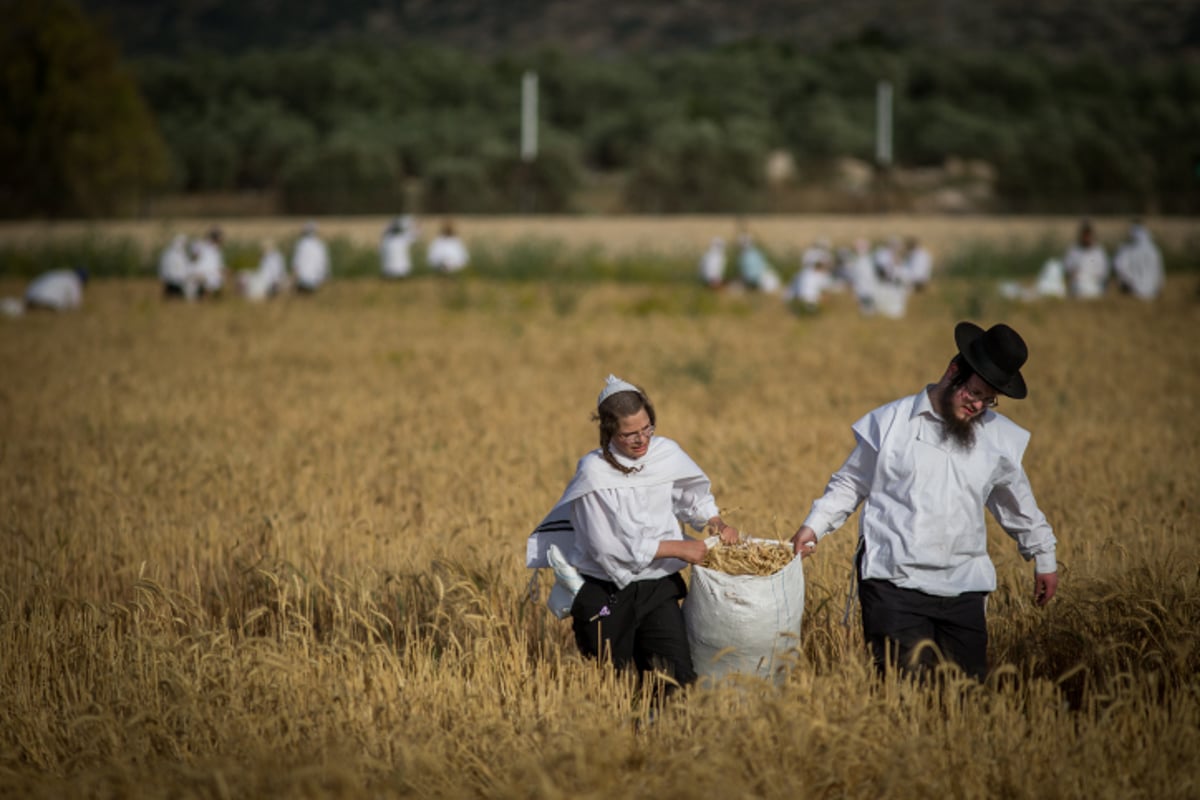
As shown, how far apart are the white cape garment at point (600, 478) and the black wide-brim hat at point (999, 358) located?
113 cm

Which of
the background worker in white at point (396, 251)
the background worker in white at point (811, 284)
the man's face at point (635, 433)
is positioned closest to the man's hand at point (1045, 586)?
the man's face at point (635, 433)

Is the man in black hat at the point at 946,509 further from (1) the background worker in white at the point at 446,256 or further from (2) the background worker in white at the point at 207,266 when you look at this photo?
(1) the background worker in white at the point at 446,256

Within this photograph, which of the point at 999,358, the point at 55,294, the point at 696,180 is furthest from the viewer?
the point at 696,180

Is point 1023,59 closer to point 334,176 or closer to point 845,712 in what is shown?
point 334,176

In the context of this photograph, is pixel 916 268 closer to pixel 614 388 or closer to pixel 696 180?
pixel 696 180

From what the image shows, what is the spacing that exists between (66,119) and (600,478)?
172 feet

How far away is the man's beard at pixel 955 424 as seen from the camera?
5035 mm

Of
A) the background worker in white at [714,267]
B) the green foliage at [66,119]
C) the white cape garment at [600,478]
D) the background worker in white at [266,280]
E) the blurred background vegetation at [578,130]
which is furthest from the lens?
the blurred background vegetation at [578,130]

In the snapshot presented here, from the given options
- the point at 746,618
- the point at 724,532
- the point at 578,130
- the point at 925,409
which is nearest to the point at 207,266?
the point at 724,532

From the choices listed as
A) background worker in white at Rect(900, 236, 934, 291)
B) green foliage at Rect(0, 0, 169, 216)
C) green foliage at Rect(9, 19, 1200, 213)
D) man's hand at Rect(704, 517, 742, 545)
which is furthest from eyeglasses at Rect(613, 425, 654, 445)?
green foliage at Rect(0, 0, 169, 216)

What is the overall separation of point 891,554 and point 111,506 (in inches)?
235

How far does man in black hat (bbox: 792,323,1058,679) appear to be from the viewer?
5.02 metres

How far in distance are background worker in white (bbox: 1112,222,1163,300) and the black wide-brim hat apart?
21.7m

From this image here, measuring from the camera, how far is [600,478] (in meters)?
5.25
